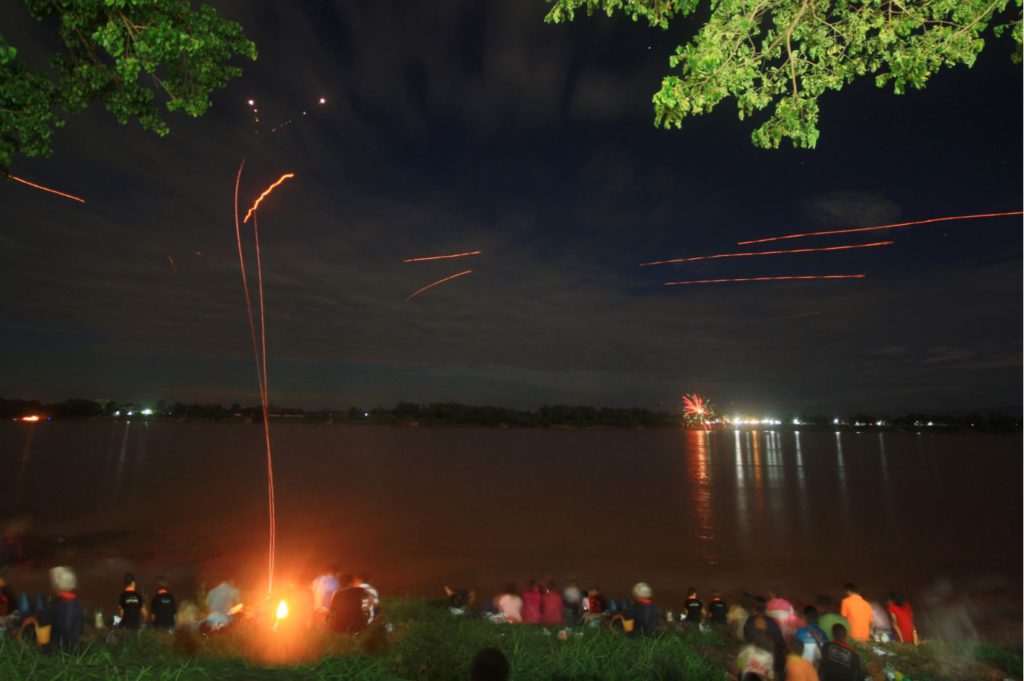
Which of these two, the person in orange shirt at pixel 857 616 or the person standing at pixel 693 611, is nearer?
the person in orange shirt at pixel 857 616

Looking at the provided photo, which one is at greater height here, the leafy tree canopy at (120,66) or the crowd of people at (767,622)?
the leafy tree canopy at (120,66)

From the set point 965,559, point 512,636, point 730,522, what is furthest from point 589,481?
point 512,636

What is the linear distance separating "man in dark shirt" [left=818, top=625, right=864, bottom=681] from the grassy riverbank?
1.38 meters

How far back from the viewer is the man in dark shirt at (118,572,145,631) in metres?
12.1

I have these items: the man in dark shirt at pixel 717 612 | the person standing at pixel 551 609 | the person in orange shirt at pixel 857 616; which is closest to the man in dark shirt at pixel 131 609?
the person standing at pixel 551 609

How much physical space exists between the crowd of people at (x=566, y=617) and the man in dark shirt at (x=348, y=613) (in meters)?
0.02

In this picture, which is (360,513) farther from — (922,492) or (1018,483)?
(1018,483)

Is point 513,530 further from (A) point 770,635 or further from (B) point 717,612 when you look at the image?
(A) point 770,635

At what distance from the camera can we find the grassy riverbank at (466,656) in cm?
746

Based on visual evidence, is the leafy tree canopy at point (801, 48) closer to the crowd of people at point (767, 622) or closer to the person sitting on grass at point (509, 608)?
the crowd of people at point (767, 622)

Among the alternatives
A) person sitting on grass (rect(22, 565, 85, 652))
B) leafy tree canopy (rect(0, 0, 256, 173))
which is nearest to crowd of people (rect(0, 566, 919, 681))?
person sitting on grass (rect(22, 565, 85, 652))

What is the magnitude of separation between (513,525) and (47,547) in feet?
71.2

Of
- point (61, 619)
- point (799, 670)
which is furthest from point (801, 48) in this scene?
point (61, 619)

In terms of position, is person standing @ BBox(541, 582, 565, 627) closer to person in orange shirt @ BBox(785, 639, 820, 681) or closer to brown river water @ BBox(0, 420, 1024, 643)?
person in orange shirt @ BBox(785, 639, 820, 681)
